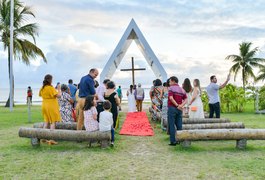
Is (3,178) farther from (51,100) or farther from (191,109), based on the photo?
(191,109)

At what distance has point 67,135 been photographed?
7.00 m

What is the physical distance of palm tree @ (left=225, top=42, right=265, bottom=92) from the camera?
3812 centimetres

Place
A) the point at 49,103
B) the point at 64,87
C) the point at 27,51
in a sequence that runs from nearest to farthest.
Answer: the point at 49,103, the point at 64,87, the point at 27,51

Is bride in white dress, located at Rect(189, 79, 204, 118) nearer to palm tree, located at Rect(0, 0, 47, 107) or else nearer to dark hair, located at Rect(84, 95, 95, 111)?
dark hair, located at Rect(84, 95, 95, 111)

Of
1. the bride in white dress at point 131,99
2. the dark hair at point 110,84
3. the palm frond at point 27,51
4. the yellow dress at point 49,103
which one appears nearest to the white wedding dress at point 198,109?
the dark hair at point 110,84

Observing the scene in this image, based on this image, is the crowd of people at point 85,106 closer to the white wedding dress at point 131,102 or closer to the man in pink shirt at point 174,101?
the man in pink shirt at point 174,101

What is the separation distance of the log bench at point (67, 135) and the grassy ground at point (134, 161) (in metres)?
0.22

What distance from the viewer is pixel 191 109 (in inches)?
374

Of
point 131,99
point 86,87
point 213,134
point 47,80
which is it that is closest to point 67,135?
point 86,87

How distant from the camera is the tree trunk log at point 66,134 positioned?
6891 mm

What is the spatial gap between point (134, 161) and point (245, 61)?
1388 inches

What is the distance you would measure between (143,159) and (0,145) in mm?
3645

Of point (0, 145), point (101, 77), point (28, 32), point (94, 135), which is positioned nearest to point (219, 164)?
point (94, 135)

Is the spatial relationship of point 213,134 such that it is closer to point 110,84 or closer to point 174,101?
point 174,101
